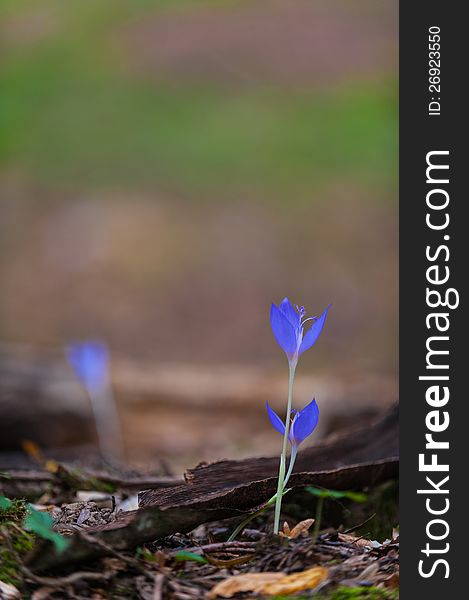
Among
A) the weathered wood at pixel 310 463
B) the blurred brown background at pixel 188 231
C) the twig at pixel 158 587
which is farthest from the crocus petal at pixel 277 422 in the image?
the blurred brown background at pixel 188 231

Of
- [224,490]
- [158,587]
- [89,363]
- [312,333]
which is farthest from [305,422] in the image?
[89,363]

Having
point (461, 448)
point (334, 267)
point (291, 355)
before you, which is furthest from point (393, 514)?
point (334, 267)

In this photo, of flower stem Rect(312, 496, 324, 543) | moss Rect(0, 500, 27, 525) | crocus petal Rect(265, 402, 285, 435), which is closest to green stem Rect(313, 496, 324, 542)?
flower stem Rect(312, 496, 324, 543)

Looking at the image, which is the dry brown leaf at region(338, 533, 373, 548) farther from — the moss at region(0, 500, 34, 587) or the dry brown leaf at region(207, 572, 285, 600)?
the moss at region(0, 500, 34, 587)

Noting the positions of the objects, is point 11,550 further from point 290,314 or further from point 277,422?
point 290,314

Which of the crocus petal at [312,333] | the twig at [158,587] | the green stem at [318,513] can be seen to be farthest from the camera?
the green stem at [318,513]

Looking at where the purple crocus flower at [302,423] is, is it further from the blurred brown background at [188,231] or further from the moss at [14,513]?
the blurred brown background at [188,231]

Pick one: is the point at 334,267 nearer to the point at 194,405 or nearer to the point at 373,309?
the point at 373,309
